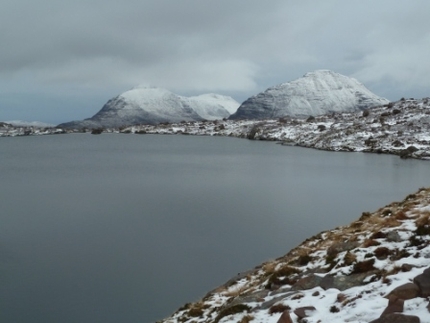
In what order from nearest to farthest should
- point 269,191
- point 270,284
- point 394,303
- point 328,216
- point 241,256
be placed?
point 394,303, point 270,284, point 241,256, point 328,216, point 269,191

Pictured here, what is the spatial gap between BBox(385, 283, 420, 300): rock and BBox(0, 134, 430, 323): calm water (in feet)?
38.5

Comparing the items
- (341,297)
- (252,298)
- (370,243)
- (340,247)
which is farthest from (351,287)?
(340,247)

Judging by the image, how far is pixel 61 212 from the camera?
119 feet

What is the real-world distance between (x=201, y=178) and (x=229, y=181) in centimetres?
489

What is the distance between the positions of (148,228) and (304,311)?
891 inches

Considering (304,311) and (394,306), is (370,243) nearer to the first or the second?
(304,311)

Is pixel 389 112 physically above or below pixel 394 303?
above

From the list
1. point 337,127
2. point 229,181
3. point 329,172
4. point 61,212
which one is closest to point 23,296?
point 61,212

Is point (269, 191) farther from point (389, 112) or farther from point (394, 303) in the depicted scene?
point (389, 112)

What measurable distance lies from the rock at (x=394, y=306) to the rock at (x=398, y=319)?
177mm

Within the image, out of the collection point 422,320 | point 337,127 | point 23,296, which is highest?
point 337,127

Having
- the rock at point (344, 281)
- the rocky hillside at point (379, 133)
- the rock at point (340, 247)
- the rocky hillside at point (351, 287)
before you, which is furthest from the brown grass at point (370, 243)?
the rocky hillside at point (379, 133)

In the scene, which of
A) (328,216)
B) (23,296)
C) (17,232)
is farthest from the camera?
(328,216)

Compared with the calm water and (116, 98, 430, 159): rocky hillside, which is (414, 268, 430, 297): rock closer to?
the calm water
